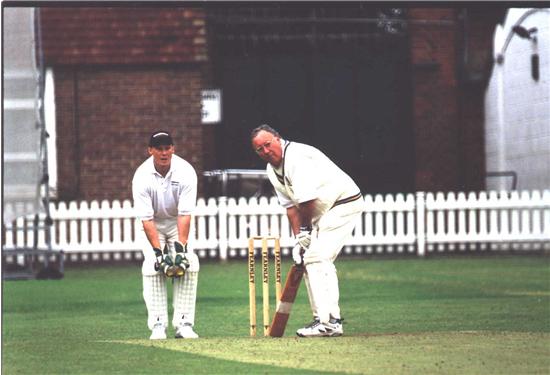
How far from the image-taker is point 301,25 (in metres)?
27.0

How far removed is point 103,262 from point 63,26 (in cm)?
375

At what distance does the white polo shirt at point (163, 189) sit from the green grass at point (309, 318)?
39.0 inches

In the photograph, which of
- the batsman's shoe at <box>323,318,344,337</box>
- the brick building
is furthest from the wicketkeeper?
the brick building

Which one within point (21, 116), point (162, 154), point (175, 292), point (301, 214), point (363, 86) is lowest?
point (175, 292)

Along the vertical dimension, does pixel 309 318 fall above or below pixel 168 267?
below

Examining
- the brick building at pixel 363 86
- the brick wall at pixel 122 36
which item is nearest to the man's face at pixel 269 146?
the brick wall at pixel 122 36

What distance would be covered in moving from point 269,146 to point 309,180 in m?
0.38

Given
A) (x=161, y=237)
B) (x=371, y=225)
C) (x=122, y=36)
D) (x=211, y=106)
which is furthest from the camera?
(x=211, y=106)

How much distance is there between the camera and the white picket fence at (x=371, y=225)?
2386cm

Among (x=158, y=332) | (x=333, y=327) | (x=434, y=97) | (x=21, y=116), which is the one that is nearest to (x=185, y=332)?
(x=158, y=332)

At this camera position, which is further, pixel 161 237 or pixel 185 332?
pixel 161 237

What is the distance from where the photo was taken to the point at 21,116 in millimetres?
19625

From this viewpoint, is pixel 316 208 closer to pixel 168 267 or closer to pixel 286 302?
pixel 286 302

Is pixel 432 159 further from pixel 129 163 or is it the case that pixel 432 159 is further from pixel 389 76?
pixel 129 163
